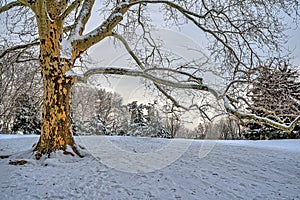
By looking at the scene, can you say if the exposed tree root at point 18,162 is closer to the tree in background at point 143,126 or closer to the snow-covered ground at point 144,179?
the snow-covered ground at point 144,179

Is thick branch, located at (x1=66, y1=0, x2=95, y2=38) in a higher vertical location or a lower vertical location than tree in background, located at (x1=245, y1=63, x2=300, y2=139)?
higher

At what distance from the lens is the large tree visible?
448 cm

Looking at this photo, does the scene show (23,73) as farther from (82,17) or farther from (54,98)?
(54,98)

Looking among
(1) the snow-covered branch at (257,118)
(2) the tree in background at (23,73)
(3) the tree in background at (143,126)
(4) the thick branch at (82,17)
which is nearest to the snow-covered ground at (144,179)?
(1) the snow-covered branch at (257,118)

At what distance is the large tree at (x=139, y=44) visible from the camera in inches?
177

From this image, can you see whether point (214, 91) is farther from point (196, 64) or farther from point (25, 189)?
point (25, 189)

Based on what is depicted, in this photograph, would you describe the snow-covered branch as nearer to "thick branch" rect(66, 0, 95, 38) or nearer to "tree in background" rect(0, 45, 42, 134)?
"thick branch" rect(66, 0, 95, 38)

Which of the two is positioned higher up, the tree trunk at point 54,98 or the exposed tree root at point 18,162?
the tree trunk at point 54,98

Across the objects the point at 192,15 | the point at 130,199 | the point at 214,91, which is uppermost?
the point at 192,15

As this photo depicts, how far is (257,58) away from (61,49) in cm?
476

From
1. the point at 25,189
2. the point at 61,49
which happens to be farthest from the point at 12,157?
the point at 61,49

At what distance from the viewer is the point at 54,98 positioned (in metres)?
4.46

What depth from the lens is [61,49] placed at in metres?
4.81

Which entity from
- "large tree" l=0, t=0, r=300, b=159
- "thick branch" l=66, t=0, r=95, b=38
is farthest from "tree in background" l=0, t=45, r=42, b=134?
"thick branch" l=66, t=0, r=95, b=38
